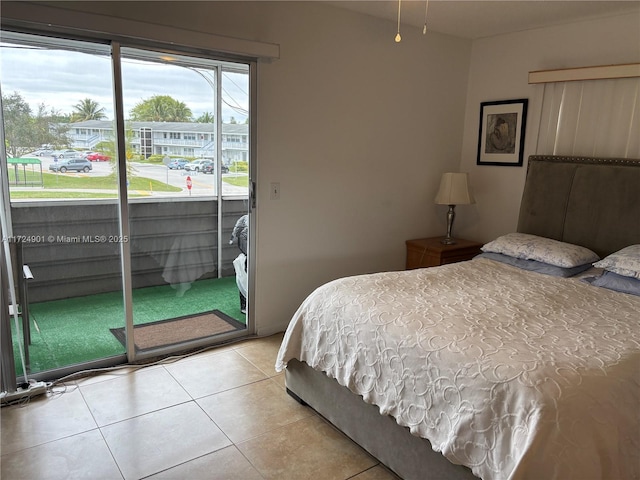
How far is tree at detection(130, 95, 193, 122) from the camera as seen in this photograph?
9.41ft

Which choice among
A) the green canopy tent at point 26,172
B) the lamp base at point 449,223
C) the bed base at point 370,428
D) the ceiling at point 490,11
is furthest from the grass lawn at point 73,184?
the lamp base at point 449,223

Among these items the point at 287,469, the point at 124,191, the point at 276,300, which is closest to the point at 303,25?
the point at 124,191

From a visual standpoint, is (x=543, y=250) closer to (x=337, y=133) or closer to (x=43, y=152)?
(x=337, y=133)

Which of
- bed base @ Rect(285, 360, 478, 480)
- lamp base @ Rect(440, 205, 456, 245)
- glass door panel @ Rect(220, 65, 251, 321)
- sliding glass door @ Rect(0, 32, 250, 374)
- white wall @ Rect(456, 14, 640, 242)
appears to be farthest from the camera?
lamp base @ Rect(440, 205, 456, 245)

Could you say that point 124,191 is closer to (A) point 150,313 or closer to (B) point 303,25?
(A) point 150,313

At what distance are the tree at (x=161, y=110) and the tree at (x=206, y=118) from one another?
0.20 ft

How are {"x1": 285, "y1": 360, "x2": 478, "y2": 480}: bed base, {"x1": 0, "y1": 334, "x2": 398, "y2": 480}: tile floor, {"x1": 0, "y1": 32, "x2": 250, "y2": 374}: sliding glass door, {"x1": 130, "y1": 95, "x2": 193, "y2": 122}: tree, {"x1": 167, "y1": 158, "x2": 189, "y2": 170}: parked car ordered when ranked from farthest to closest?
1. {"x1": 167, "y1": 158, "x2": 189, "y2": 170}: parked car
2. {"x1": 130, "y1": 95, "x2": 193, "y2": 122}: tree
3. {"x1": 0, "y1": 32, "x2": 250, "y2": 374}: sliding glass door
4. {"x1": 0, "y1": 334, "x2": 398, "y2": 480}: tile floor
5. {"x1": 285, "y1": 360, "x2": 478, "y2": 480}: bed base

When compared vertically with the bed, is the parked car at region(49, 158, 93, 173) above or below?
above

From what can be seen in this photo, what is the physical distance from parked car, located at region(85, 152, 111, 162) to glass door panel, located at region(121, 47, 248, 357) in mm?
124

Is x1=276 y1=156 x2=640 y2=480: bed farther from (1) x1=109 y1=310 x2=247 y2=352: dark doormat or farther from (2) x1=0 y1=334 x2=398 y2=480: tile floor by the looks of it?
(1) x1=109 y1=310 x2=247 y2=352: dark doormat

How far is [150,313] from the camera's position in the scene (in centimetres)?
320

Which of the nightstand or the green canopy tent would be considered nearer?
the green canopy tent

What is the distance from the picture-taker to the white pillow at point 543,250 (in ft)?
10.1

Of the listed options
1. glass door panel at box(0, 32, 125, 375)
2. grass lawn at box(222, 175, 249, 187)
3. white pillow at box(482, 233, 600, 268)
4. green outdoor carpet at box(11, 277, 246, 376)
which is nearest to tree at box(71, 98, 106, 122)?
glass door panel at box(0, 32, 125, 375)
